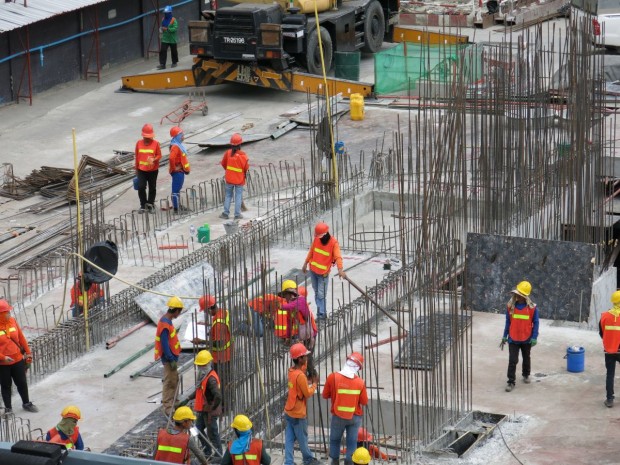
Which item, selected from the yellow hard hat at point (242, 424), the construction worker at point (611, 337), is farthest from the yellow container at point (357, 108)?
the yellow hard hat at point (242, 424)

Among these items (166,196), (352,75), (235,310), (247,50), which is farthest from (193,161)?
(235,310)

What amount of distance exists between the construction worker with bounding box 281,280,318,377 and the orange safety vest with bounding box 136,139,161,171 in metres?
7.45

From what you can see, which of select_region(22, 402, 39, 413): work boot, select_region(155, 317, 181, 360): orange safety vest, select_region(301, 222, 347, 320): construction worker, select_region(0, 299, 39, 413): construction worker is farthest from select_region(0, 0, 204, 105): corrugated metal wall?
select_region(155, 317, 181, 360): orange safety vest

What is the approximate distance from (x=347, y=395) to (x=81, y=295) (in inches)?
234

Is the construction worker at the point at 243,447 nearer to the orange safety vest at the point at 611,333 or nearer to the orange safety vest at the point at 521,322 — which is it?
the orange safety vest at the point at 521,322

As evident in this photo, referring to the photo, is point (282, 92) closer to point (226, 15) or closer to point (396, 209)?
point (226, 15)

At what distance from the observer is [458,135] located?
20203 mm

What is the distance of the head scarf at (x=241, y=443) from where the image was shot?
49.8 feet

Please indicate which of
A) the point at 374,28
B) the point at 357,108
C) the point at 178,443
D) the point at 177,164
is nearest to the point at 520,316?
Answer: the point at 178,443

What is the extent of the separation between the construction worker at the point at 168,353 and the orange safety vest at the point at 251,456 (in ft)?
9.47

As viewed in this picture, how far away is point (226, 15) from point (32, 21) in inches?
168

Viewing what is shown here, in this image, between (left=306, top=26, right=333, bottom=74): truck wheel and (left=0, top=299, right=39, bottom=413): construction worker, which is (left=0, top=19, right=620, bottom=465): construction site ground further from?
(left=306, top=26, right=333, bottom=74): truck wheel

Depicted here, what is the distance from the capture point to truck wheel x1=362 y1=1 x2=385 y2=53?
125 feet

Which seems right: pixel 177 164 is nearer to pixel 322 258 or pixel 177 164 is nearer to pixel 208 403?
pixel 322 258
